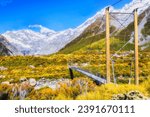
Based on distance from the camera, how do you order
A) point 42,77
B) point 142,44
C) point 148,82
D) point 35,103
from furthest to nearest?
1. point 142,44
2. point 42,77
3. point 148,82
4. point 35,103

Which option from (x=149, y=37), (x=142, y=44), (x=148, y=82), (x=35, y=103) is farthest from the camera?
(x=149, y=37)

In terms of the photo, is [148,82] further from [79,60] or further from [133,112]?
[79,60]

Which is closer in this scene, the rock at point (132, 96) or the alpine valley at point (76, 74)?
the rock at point (132, 96)

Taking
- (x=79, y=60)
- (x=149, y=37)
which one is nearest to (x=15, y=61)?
(x=79, y=60)

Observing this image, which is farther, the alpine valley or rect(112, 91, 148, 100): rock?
the alpine valley

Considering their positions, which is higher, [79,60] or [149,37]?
[149,37]

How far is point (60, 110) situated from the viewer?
802 cm

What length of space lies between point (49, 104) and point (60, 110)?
427mm

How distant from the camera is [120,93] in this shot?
34.3ft

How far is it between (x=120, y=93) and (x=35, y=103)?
293 centimetres

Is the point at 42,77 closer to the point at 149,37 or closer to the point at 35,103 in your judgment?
the point at 35,103

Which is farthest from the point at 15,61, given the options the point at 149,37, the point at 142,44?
the point at 149,37

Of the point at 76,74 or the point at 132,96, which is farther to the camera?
the point at 76,74

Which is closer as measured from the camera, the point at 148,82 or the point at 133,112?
the point at 133,112
